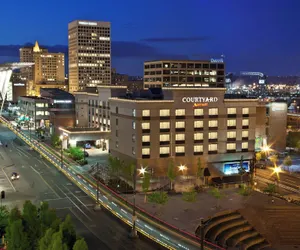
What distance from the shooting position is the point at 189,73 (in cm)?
15450

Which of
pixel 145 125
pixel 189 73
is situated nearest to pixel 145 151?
pixel 145 125

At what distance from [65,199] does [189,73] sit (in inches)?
4344

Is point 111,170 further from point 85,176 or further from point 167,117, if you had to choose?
point 167,117

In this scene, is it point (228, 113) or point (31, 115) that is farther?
point (31, 115)

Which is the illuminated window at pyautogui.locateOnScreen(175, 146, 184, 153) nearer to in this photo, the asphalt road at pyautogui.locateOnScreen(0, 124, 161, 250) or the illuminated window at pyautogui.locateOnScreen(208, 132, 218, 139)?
the illuminated window at pyautogui.locateOnScreen(208, 132, 218, 139)

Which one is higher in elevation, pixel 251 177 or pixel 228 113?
pixel 228 113

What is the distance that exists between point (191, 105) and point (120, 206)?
2218cm

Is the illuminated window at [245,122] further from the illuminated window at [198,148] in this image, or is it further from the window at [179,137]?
the window at [179,137]

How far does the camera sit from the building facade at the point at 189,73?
153250 mm

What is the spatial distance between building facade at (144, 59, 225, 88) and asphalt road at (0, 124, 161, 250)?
80.5 metres

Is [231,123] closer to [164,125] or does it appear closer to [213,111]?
[213,111]

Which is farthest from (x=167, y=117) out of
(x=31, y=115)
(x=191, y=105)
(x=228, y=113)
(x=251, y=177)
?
(x=31, y=115)

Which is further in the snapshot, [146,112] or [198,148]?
[198,148]

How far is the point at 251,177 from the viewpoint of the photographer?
Result: 60.2m
